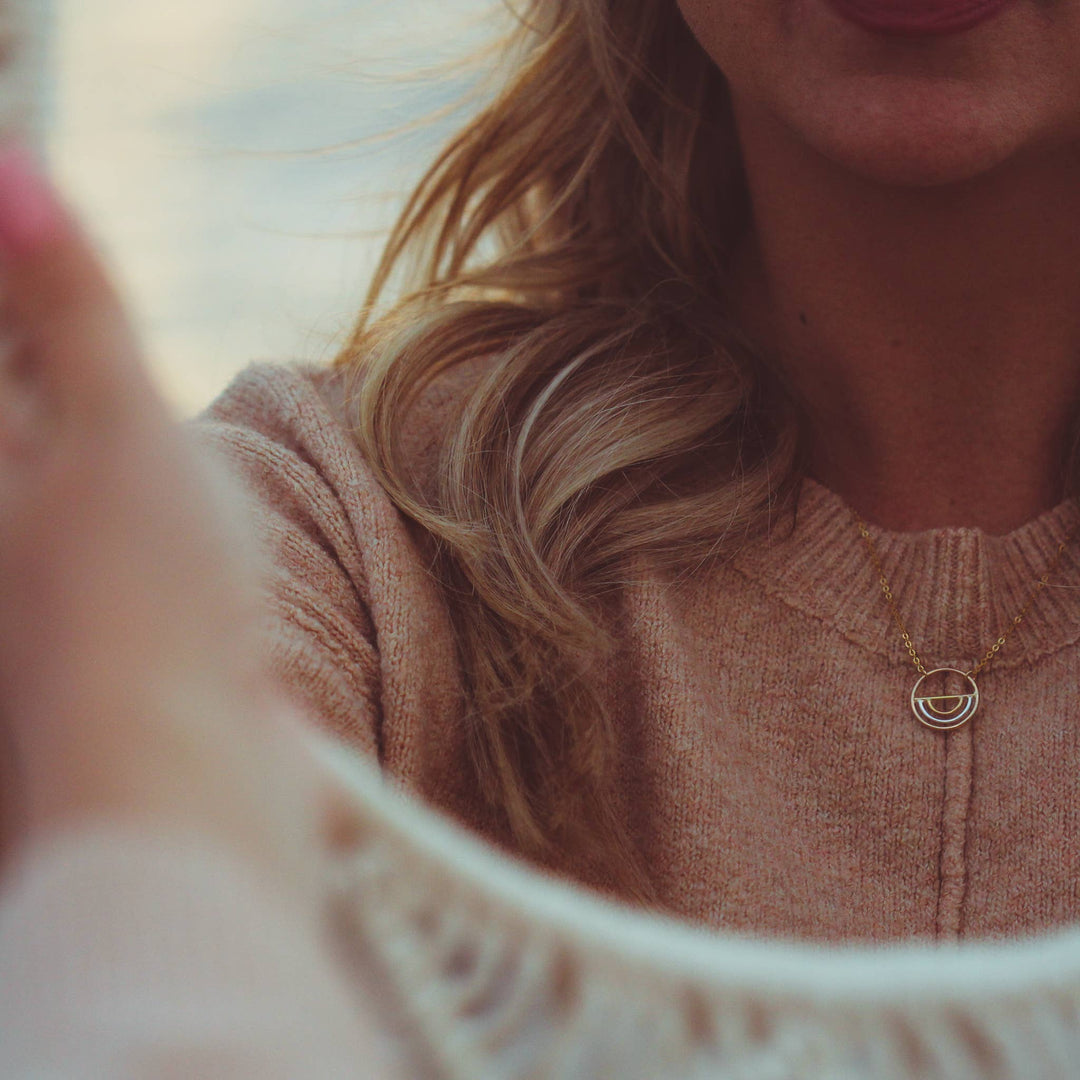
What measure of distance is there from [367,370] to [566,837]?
29 centimetres

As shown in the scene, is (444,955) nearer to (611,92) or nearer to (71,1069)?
(71,1069)

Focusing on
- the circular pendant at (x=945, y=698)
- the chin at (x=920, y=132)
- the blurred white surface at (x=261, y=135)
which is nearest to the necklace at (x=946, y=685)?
the circular pendant at (x=945, y=698)

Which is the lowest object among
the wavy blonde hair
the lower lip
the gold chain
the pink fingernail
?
the gold chain

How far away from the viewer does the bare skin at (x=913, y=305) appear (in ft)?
2.36

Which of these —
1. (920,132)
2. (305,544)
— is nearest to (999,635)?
(920,132)

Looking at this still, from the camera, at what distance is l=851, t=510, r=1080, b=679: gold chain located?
70 centimetres

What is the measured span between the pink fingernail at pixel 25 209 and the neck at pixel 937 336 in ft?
1.70

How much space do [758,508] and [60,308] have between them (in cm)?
48

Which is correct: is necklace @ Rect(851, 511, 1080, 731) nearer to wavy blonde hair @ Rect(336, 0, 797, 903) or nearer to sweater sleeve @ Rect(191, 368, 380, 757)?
wavy blonde hair @ Rect(336, 0, 797, 903)

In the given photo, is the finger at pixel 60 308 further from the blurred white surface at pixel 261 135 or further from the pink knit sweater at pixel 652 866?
the blurred white surface at pixel 261 135

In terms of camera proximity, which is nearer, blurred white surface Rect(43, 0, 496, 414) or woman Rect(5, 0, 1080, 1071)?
woman Rect(5, 0, 1080, 1071)

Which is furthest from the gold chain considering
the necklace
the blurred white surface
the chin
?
the blurred white surface

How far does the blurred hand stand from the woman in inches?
8.3

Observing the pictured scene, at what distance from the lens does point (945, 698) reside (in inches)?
27.4
